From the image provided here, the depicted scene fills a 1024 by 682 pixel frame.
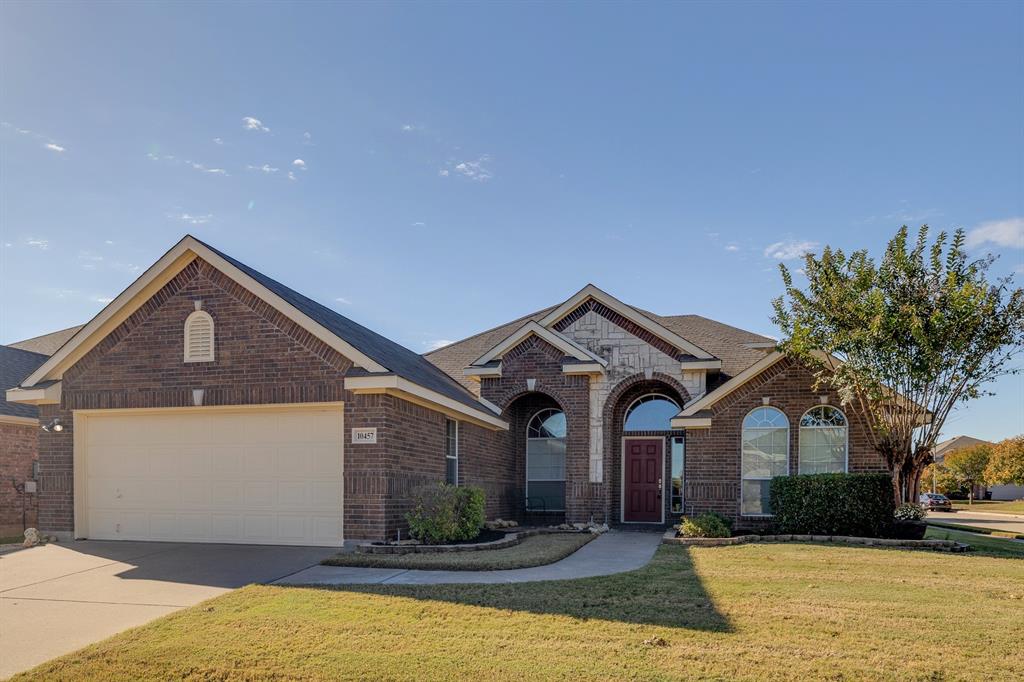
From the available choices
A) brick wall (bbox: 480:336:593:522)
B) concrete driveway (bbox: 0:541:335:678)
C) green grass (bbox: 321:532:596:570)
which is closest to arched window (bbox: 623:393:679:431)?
brick wall (bbox: 480:336:593:522)

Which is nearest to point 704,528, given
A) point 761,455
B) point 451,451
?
point 761,455

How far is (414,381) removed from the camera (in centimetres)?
1355

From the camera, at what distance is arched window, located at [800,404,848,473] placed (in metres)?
17.1

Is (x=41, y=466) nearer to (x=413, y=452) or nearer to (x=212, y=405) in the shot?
(x=212, y=405)

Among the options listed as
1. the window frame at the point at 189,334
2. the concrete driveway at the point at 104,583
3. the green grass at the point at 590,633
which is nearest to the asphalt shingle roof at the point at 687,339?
the window frame at the point at 189,334

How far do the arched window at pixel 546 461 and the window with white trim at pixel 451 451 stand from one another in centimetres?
437

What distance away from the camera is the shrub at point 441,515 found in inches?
505

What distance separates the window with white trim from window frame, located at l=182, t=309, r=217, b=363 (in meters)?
4.75

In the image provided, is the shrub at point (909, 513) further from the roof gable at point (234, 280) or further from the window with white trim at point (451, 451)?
the roof gable at point (234, 280)

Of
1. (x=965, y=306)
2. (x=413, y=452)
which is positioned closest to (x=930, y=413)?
(x=965, y=306)

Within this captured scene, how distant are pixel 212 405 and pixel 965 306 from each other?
14.2 m

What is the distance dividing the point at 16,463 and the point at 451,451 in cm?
1046

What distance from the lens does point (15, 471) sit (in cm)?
1762

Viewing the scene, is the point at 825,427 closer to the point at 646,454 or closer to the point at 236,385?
the point at 646,454
